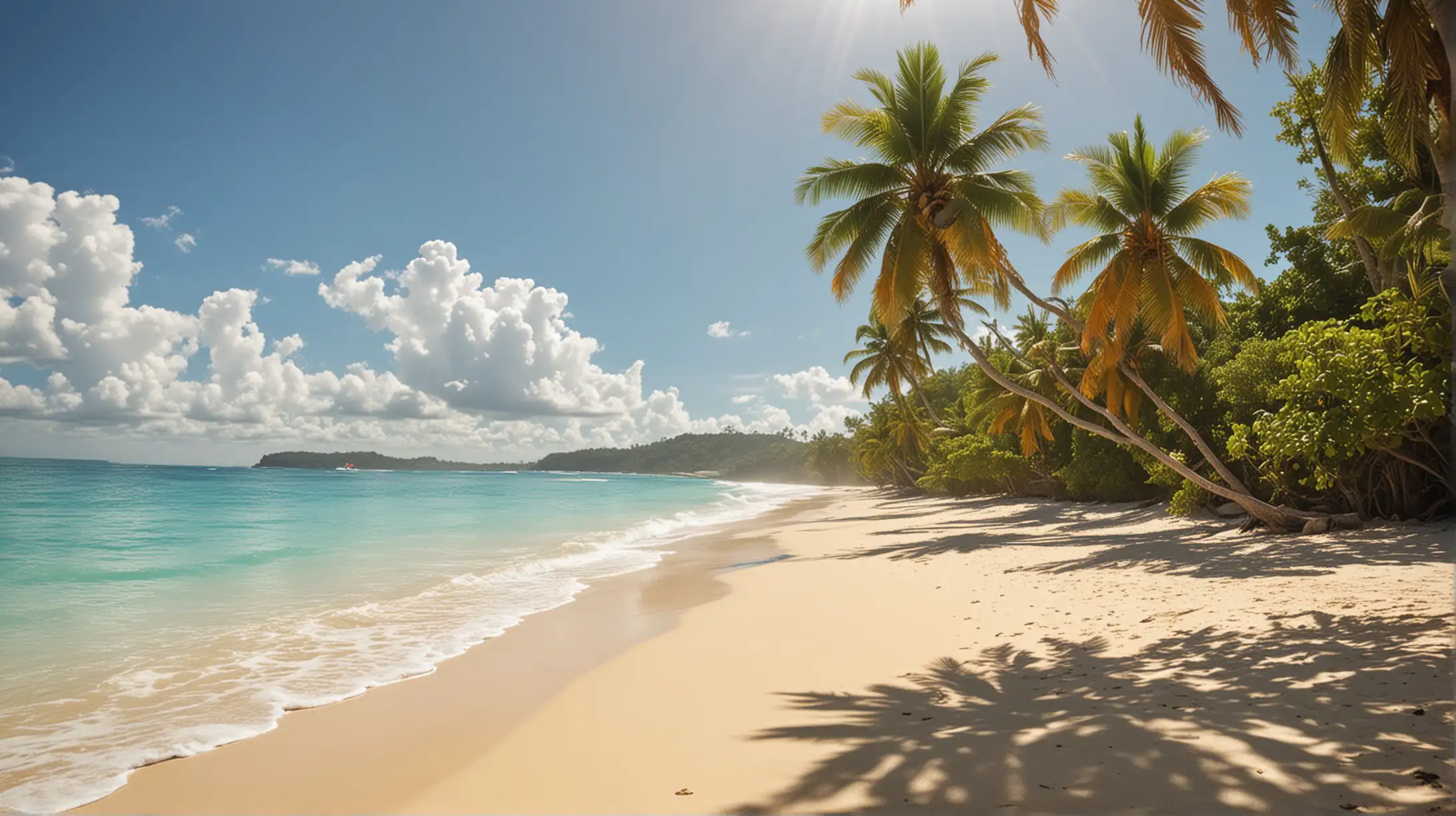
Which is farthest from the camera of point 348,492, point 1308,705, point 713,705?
Answer: point 348,492

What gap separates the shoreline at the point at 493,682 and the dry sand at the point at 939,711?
0.03 m

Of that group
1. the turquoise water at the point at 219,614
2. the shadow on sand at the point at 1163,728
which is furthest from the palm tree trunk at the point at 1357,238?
the turquoise water at the point at 219,614

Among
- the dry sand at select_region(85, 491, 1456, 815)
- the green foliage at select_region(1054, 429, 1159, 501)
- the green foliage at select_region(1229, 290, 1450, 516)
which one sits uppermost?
the green foliage at select_region(1229, 290, 1450, 516)

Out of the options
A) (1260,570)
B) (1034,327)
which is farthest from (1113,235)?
(1034,327)

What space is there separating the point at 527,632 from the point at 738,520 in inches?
783

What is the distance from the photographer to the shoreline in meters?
3.84

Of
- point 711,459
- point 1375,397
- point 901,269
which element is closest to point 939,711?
point 1375,397

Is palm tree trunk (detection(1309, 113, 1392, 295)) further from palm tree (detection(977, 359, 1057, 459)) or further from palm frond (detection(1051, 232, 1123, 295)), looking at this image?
palm tree (detection(977, 359, 1057, 459))

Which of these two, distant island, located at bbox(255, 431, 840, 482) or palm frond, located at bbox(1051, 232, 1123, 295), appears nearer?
palm frond, located at bbox(1051, 232, 1123, 295)

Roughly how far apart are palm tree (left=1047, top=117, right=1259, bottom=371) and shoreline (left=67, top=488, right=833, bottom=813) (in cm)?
966

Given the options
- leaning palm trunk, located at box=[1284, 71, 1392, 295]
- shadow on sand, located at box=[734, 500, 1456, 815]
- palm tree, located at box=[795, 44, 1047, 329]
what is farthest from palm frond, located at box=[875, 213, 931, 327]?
shadow on sand, located at box=[734, 500, 1456, 815]

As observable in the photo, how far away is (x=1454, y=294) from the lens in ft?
5.82

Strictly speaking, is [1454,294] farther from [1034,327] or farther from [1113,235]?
[1034,327]

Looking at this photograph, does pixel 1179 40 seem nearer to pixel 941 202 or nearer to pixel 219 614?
pixel 941 202
